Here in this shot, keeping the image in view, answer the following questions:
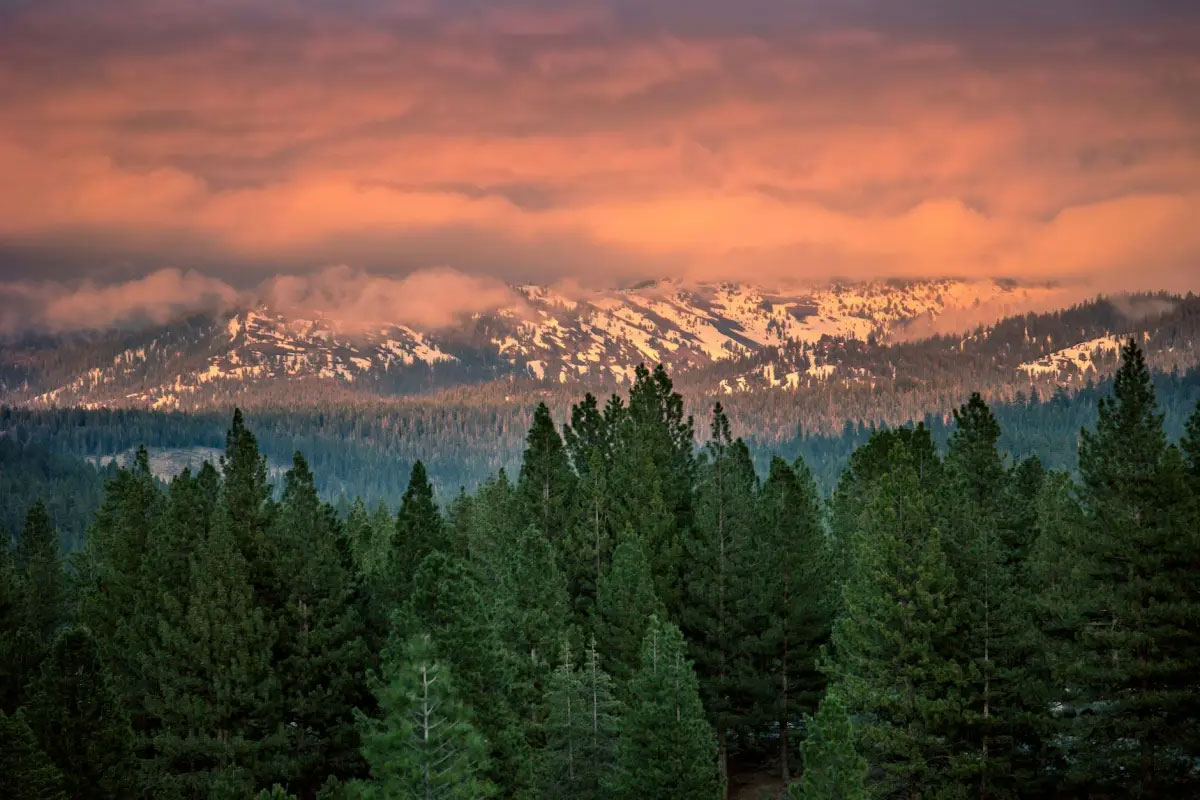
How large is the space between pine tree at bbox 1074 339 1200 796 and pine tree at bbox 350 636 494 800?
21.3 meters

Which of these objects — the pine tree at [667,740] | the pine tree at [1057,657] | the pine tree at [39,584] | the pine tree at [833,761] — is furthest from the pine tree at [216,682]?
the pine tree at [1057,657]

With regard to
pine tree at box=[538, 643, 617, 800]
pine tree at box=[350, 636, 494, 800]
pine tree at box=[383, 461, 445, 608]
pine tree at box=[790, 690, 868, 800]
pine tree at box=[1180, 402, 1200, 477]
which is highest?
pine tree at box=[1180, 402, 1200, 477]

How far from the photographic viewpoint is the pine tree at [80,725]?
42.7 meters

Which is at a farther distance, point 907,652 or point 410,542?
point 410,542

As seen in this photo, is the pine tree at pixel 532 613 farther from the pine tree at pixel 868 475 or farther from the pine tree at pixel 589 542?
the pine tree at pixel 868 475

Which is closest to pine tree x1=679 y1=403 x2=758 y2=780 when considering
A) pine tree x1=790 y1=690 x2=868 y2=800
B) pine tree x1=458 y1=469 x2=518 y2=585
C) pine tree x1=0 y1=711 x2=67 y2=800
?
pine tree x1=458 y1=469 x2=518 y2=585

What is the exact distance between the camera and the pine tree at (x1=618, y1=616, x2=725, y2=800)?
46.9 meters

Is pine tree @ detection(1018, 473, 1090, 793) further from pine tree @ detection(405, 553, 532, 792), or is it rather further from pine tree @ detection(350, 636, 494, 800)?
pine tree @ detection(350, 636, 494, 800)

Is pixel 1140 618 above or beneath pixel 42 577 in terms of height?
above

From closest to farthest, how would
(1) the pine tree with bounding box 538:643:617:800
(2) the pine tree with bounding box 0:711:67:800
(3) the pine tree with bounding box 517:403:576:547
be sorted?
(2) the pine tree with bounding box 0:711:67:800
(1) the pine tree with bounding box 538:643:617:800
(3) the pine tree with bounding box 517:403:576:547

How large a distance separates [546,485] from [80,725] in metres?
30.0

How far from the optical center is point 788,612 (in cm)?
6456

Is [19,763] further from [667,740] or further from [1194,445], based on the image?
[1194,445]

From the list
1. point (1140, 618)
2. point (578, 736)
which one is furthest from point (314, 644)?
point (1140, 618)
